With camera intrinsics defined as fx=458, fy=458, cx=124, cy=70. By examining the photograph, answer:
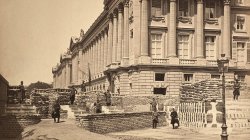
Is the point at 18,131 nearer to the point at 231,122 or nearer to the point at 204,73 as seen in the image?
the point at 231,122

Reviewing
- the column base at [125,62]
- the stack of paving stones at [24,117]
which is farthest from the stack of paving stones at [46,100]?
the column base at [125,62]

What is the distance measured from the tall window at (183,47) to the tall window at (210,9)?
4.13 metres

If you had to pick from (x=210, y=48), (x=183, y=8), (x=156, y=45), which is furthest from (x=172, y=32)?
(x=210, y=48)

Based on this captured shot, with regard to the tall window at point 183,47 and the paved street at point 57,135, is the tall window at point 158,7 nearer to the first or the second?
the tall window at point 183,47

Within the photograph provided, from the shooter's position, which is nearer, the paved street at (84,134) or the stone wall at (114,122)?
the paved street at (84,134)

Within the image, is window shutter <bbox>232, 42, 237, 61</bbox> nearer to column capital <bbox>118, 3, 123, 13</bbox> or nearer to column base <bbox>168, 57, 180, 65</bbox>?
column base <bbox>168, 57, 180, 65</bbox>

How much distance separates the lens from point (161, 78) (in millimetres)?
52000

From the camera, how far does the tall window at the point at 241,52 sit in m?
55.9

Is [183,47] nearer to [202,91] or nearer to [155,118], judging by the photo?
[202,91]

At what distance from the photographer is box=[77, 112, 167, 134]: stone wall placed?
28.4 meters

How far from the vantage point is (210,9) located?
184 feet

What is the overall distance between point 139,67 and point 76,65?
207 ft

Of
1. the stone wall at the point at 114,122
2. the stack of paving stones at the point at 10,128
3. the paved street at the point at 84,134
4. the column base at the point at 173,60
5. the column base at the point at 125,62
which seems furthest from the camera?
the column base at the point at 125,62

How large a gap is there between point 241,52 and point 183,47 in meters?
7.57
